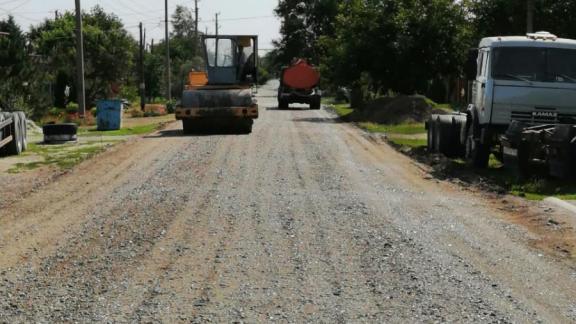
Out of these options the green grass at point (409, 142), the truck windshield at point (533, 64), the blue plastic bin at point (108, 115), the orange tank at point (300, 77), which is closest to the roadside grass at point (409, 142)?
the green grass at point (409, 142)

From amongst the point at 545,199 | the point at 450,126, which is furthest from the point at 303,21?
the point at 545,199

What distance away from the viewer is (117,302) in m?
6.68

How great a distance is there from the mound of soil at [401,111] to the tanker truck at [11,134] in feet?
55.6

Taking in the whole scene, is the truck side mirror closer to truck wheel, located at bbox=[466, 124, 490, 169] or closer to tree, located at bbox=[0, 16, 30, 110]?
truck wheel, located at bbox=[466, 124, 490, 169]

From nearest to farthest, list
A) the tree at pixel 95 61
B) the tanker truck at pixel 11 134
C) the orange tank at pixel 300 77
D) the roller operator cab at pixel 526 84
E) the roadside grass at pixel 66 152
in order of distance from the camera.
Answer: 1. the roller operator cab at pixel 526 84
2. the roadside grass at pixel 66 152
3. the tanker truck at pixel 11 134
4. the orange tank at pixel 300 77
5. the tree at pixel 95 61

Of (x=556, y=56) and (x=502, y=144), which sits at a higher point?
(x=556, y=56)

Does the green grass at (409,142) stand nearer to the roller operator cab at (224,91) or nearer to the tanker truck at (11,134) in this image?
the roller operator cab at (224,91)

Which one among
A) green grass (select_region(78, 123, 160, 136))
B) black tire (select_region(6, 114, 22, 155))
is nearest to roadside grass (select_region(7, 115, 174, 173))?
green grass (select_region(78, 123, 160, 136))

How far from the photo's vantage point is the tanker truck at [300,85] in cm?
5031

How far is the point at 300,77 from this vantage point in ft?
165

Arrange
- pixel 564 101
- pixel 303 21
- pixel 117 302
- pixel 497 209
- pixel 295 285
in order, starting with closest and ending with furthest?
pixel 117 302
pixel 295 285
pixel 497 209
pixel 564 101
pixel 303 21

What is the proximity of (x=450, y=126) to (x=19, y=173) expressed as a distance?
32.3 ft

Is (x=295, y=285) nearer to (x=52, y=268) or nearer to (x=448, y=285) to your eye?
(x=448, y=285)

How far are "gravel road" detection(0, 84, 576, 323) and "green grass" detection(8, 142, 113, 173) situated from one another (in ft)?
8.76
